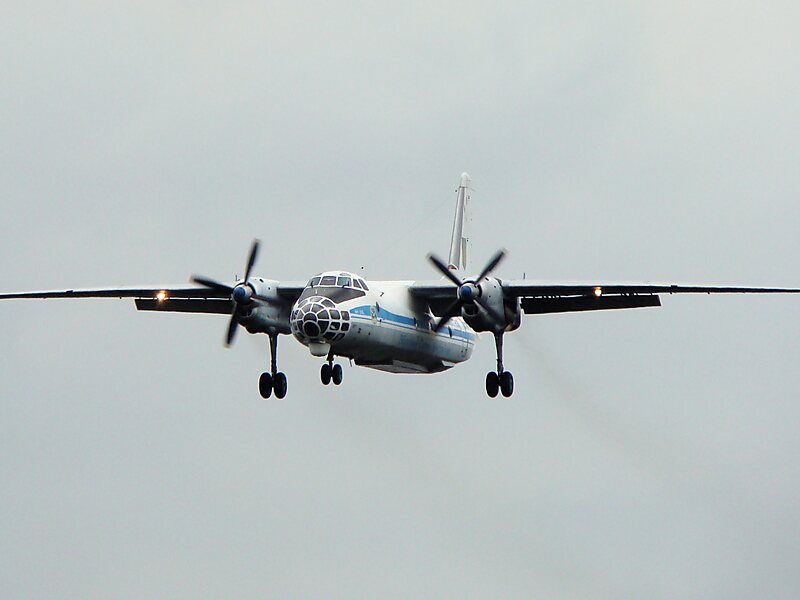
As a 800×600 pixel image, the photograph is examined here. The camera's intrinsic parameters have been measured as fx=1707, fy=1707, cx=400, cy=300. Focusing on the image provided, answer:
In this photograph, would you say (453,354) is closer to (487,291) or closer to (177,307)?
(487,291)

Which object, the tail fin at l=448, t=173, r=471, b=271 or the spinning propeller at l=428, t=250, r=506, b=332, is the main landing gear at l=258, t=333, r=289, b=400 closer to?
the spinning propeller at l=428, t=250, r=506, b=332

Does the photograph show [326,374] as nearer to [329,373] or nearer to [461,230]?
[329,373]

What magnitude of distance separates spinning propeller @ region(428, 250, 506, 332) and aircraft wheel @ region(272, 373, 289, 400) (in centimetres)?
529

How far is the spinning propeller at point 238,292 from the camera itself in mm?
51500

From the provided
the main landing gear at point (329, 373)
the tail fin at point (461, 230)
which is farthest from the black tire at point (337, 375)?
the tail fin at point (461, 230)

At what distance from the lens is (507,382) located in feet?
179

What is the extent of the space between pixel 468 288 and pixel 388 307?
2.47 m

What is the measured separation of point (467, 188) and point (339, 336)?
58.6 feet

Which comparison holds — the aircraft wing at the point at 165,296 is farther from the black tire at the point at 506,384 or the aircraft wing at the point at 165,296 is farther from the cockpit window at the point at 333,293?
the black tire at the point at 506,384

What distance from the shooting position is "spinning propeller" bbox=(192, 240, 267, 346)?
51.5 meters

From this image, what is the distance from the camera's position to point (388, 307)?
51.2 m

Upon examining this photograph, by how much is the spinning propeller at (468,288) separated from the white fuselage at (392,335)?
1213 millimetres

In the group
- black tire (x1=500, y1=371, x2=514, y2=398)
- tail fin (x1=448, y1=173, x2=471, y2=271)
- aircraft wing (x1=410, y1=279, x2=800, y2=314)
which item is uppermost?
tail fin (x1=448, y1=173, x2=471, y2=271)

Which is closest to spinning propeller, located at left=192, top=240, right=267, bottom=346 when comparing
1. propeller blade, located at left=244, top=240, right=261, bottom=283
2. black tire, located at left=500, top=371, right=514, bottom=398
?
propeller blade, located at left=244, top=240, right=261, bottom=283
